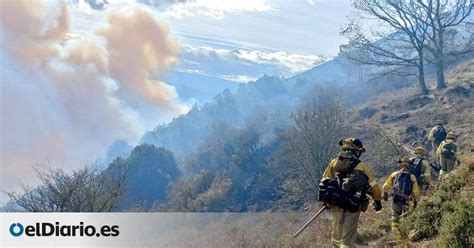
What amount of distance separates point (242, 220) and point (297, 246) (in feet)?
30.8

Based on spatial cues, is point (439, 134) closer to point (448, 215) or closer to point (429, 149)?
point (429, 149)

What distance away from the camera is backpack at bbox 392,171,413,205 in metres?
10.0

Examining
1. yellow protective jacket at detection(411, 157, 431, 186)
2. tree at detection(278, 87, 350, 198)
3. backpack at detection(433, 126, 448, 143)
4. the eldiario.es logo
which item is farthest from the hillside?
the eldiario.es logo

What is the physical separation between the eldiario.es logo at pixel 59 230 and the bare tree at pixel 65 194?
621cm

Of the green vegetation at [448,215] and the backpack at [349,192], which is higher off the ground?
the backpack at [349,192]

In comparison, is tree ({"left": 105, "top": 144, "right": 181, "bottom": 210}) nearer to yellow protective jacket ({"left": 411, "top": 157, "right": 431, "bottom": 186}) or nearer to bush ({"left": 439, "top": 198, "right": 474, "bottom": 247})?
yellow protective jacket ({"left": 411, "top": 157, "right": 431, "bottom": 186})

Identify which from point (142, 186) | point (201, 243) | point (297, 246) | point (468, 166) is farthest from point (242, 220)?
point (142, 186)

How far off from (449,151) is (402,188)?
15.0 feet

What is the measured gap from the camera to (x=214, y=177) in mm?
59906

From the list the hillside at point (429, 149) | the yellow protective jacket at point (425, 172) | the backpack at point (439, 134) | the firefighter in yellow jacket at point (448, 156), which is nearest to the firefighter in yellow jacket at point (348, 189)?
the hillside at point (429, 149)

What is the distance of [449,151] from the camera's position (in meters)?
13.9

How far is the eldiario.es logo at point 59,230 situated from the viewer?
984cm

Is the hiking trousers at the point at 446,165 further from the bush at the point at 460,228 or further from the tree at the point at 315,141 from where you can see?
the tree at the point at 315,141

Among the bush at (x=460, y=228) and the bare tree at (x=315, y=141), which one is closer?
the bush at (x=460, y=228)
